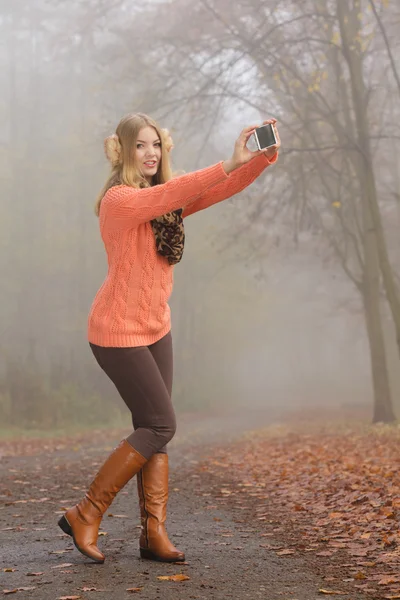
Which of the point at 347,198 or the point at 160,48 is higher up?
the point at 160,48

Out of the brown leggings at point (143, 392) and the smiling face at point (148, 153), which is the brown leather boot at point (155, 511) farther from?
the smiling face at point (148, 153)

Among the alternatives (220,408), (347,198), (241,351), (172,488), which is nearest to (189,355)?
(220,408)

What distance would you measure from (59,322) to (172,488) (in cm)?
2123

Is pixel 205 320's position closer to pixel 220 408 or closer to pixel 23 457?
pixel 220 408

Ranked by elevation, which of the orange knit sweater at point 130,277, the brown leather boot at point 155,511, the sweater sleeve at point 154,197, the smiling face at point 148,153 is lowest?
the brown leather boot at point 155,511

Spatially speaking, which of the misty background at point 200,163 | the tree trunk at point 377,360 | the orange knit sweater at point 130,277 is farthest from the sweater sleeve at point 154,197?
the tree trunk at point 377,360

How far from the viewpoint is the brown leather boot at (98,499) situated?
4621 millimetres

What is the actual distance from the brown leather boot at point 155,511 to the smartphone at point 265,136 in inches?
68.8

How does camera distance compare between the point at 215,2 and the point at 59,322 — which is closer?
the point at 215,2

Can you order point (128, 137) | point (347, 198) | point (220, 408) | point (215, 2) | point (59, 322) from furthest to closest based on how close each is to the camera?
point (220, 408)
point (59, 322)
point (347, 198)
point (215, 2)
point (128, 137)

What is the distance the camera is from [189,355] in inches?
1473

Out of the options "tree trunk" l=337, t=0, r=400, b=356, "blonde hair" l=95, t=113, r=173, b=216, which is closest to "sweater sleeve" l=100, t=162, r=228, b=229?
"blonde hair" l=95, t=113, r=173, b=216

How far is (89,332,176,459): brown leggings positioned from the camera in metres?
4.61

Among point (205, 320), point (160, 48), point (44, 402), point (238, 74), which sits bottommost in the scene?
point (44, 402)
